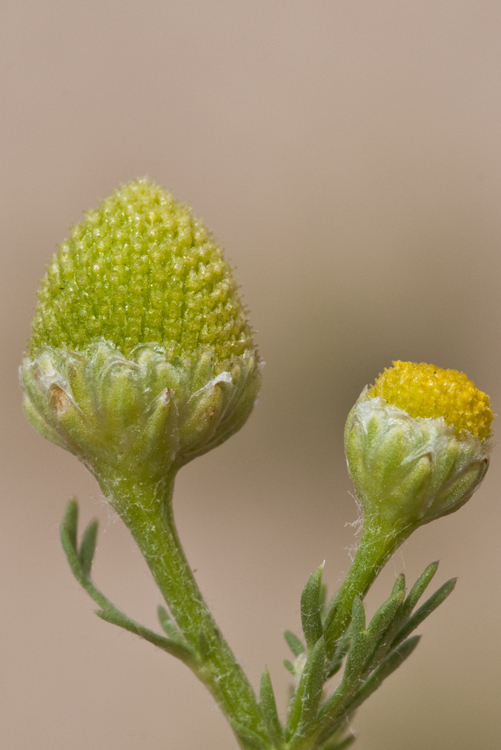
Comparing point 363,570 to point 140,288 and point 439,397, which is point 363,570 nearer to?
point 439,397

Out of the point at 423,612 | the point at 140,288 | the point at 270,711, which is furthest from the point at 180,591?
the point at 140,288

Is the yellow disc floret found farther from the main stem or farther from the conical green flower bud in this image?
the main stem

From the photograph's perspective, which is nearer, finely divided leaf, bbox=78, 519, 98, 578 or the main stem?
the main stem

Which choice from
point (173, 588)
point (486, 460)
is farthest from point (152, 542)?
point (486, 460)

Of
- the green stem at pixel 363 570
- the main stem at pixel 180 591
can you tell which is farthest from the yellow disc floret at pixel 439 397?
the main stem at pixel 180 591

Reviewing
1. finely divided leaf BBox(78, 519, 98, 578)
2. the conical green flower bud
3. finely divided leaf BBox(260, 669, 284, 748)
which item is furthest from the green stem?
finely divided leaf BBox(78, 519, 98, 578)

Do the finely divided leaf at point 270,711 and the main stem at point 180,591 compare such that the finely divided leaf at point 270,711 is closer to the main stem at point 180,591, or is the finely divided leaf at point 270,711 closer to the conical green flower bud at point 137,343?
the main stem at point 180,591

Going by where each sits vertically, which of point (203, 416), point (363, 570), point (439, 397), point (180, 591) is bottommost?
point (363, 570)
